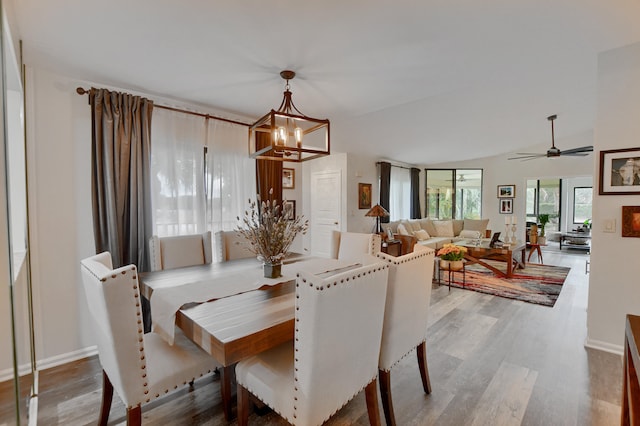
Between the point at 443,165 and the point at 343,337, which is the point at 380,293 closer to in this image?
the point at 343,337

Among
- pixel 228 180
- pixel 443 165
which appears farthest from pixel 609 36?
pixel 443 165

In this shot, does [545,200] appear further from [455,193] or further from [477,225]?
[477,225]

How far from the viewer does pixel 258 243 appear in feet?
6.59

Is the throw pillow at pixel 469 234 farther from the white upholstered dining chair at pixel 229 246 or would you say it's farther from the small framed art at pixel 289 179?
the white upholstered dining chair at pixel 229 246

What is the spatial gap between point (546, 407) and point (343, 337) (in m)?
1.60

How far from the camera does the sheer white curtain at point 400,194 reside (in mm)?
7312

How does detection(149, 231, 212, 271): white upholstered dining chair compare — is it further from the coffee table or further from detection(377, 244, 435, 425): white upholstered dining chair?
the coffee table

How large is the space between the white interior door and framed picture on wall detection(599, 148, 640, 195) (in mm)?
4052

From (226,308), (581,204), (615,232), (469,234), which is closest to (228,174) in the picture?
(226,308)

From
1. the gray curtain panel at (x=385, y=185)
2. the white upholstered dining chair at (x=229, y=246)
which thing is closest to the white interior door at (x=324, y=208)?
the gray curtain panel at (x=385, y=185)

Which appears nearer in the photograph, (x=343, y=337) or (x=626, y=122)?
(x=343, y=337)

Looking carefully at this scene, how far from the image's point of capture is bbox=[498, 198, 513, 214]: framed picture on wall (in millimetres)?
7773

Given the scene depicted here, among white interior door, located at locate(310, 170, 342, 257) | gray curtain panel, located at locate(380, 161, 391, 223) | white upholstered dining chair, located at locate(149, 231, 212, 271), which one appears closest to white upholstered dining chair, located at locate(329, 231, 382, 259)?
white upholstered dining chair, located at locate(149, 231, 212, 271)

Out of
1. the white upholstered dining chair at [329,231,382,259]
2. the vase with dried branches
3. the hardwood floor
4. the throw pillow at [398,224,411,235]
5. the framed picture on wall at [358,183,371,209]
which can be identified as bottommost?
the hardwood floor
